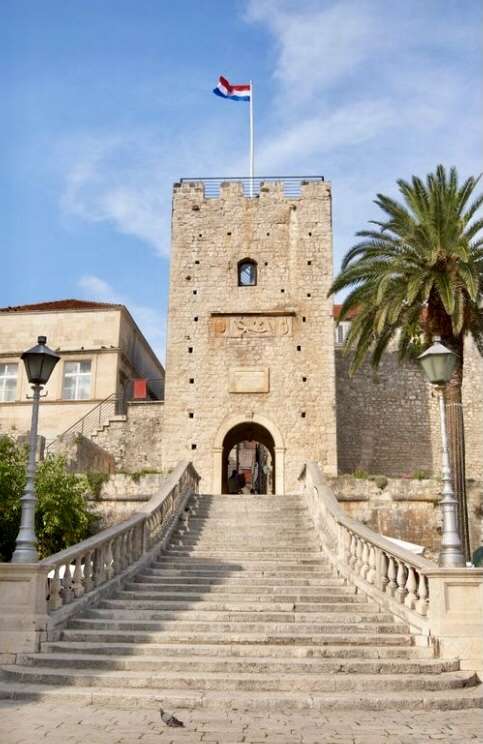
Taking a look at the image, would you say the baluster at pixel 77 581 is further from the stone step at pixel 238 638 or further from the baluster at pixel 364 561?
the baluster at pixel 364 561

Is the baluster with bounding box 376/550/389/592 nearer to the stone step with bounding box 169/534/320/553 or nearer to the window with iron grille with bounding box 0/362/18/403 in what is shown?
the stone step with bounding box 169/534/320/553

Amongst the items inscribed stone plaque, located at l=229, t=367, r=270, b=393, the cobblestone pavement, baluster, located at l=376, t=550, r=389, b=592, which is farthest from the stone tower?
the cobblestone pavement

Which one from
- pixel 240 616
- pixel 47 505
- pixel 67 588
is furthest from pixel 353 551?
pixel 47 505

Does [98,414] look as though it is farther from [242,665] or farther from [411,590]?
[242,665]

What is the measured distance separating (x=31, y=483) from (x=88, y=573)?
75.5 inches

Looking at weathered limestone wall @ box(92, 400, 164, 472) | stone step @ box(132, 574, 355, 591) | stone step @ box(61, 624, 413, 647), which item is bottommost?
stone step @ box(61, 624, 413, 647)

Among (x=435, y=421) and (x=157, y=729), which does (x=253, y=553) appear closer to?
(x=157, y=729)

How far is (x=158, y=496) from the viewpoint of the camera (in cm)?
1512

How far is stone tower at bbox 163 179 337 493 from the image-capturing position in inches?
944

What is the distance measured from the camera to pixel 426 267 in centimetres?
1706

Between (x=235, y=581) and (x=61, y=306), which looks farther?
(x=61, y=306)

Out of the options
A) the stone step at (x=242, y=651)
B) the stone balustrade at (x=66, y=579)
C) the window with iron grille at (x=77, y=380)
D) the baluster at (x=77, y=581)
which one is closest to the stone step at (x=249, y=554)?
the stone balustrade at (x=66, y=579)

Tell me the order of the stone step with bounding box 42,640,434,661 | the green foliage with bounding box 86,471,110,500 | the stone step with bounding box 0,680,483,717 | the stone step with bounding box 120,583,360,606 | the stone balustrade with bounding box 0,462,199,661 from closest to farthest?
the stone step with bounding box 0,680,483,717
the stone step with bounding box 42,640,434,661
the stone balustrade with bounding box 0,462,199,661
the stone step with bounding box 120,583,360,606
the green foliage with bounding box 86,471,110,500

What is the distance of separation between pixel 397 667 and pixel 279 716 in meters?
1.85
